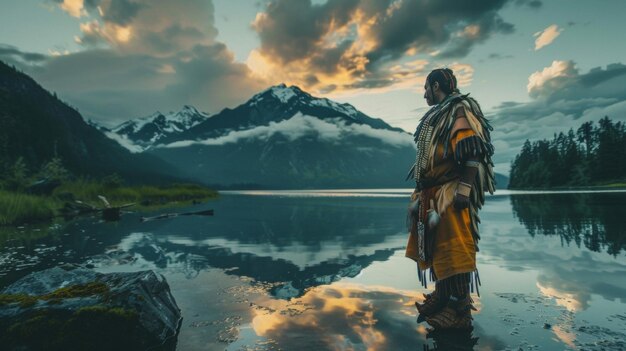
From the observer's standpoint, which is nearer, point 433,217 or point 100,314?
point 100,314

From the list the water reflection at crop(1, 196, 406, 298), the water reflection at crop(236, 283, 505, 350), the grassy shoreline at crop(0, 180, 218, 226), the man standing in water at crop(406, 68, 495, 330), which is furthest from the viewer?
the grassy shoreline at crop(0, 180, 218, 226)

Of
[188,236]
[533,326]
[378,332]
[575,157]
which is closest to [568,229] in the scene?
[533,326]

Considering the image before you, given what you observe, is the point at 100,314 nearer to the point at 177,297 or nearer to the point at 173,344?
the point at 173,344

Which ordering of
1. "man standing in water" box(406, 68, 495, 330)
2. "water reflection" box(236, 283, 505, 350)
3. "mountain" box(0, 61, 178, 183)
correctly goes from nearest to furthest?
"water reflection" box(236, 283, 505, 350), "man standing in water" box(406, 68, 495, 330), "mountain" box(0, 61, 178, 183)

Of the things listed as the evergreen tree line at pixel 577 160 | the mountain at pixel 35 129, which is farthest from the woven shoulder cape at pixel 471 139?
the evergreen tree line at pixel 577 160

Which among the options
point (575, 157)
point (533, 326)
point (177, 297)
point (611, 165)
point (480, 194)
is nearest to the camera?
point (533, 326)

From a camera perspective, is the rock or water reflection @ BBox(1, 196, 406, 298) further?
water reflection @ BBox(1, 196, 406, 298)

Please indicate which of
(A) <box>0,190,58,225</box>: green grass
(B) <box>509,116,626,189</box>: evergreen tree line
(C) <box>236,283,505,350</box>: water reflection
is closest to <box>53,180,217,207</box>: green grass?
(A) <box>0,190,58,225</box>: green grass

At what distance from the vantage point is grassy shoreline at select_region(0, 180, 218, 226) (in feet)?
56.9

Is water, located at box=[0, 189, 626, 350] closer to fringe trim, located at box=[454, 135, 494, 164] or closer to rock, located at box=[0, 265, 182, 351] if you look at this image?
rock, located at box=[0, 265, 182, 351]

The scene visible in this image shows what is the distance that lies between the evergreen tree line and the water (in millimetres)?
93930

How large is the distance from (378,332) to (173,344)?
2.26 m

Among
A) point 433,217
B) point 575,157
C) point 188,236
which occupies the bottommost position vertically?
point 188,236

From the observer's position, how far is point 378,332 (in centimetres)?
418
